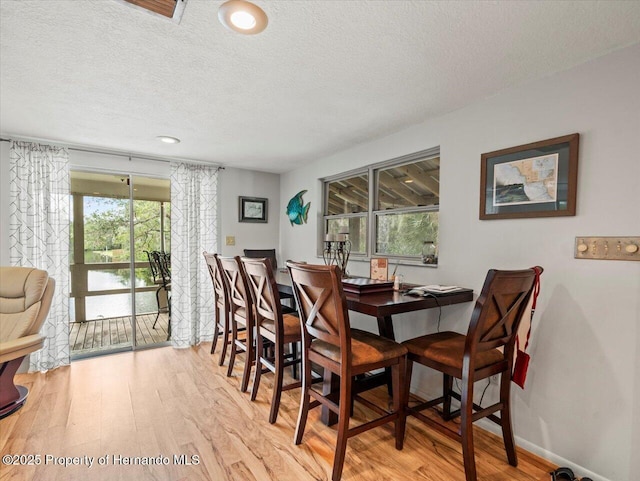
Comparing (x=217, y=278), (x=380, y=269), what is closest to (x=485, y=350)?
(x=380, y=269)

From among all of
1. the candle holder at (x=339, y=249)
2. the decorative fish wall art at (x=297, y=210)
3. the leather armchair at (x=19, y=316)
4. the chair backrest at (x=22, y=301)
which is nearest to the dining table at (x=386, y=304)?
the candle holder at (x=339, y=249)

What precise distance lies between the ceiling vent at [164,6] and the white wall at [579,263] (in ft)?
6.08

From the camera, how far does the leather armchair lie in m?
2.20

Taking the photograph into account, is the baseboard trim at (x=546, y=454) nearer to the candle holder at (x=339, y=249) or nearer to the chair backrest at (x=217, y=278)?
the candle holder at (x=339, y=249)

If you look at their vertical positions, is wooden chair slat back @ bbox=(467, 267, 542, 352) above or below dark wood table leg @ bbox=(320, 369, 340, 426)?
above

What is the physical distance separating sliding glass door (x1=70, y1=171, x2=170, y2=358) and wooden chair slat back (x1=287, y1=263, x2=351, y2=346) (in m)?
2.71

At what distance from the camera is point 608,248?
1.59 metres

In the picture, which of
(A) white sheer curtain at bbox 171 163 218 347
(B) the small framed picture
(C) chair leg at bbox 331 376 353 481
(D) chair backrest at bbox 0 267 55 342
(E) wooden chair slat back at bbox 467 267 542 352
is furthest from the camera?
(A) white sheer curtain at bbox 171 163 218 347

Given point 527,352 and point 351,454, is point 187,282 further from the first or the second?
point 527,352

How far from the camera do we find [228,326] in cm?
313

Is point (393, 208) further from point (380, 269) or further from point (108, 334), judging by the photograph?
point (108, 334)

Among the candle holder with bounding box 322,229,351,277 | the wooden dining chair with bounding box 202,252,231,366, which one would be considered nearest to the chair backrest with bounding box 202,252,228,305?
the wooden dining chair with bounding box 202,252,231,366

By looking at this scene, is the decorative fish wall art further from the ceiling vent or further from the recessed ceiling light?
the ceiling vent

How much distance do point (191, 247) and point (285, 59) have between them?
2.67 meters
